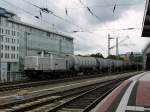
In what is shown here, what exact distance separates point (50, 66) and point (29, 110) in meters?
31.7

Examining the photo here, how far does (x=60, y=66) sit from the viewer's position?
49656 millimetres

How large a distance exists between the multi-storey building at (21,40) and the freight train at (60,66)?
48.8 metres

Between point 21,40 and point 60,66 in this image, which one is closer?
point 60,66

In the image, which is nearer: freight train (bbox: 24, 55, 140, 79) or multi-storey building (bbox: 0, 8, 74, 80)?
freight train (bbox: 24, 55, 140, 79)

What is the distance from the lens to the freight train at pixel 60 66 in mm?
44875

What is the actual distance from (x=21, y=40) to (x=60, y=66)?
76.2 metres

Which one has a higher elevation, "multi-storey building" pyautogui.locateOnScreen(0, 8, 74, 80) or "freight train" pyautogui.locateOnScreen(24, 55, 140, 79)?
"multi-storey building" pyautogui.locateOnScreen(0, 8, 74, 80)

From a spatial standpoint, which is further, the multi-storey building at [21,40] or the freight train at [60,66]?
the multi-storey building at [21,40]

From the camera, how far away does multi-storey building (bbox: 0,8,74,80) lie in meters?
116

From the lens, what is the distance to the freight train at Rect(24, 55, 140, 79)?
1767 inches

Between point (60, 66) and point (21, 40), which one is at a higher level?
point (21, 40)

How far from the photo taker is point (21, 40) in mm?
123938

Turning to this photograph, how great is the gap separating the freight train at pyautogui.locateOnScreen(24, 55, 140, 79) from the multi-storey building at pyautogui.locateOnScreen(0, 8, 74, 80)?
A: 4879cm

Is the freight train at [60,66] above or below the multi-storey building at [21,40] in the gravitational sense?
below
